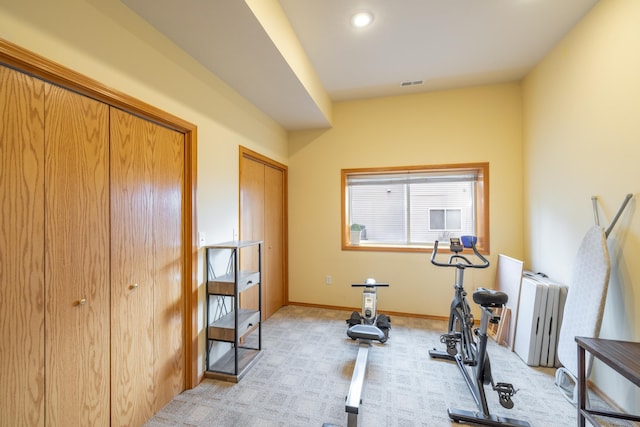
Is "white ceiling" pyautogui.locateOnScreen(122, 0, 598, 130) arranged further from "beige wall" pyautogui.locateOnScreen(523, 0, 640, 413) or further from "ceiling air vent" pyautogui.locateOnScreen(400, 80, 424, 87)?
"beige wall" pyautogui.locateOnScreen(523, 0, 640, 413)

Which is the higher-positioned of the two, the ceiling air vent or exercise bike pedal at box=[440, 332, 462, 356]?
the ceiling air vent

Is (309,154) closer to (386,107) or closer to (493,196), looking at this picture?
(386,107)

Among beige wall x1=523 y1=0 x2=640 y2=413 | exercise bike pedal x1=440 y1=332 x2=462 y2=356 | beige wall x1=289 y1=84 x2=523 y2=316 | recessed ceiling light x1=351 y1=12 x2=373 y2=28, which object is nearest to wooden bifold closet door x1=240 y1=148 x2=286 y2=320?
beige wall x1=289 y1=84 x2=523 y2=316

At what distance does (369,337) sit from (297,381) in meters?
0.85

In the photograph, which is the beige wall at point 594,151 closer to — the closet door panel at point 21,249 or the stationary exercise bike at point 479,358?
the stationary exercise bike at point 479,358

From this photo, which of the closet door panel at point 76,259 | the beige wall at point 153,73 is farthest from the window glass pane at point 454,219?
the closet door panel at point 76,259

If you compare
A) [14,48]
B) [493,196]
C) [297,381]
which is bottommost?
[297,381]

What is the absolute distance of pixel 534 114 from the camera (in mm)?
3047

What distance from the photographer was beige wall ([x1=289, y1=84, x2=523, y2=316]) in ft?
11.1

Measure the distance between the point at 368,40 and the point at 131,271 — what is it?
2.86 meters

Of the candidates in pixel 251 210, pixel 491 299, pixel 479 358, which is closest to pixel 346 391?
pixel 479 358

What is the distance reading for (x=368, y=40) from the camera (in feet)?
8.38

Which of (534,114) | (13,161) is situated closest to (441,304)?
(534,114)

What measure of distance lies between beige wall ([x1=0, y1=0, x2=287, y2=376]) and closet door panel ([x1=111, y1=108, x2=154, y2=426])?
279 millimetres
